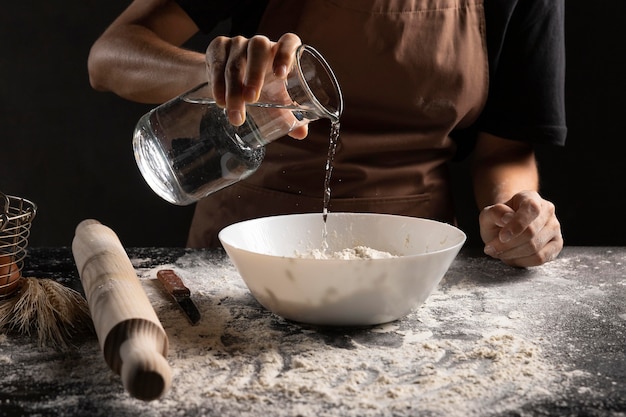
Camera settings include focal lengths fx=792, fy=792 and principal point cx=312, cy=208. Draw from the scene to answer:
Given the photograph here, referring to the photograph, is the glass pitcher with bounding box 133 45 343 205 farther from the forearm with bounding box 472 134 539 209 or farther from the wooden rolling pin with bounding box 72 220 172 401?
the forearm with bounding box 472 134 539 209

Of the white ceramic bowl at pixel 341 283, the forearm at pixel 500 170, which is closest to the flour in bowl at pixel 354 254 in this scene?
the white ceramic bowl at pixel 341 283

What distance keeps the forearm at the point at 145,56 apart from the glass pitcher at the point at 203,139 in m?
0.28

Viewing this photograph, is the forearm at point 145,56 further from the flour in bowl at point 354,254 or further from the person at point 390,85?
the flour in bowl at point 354,254

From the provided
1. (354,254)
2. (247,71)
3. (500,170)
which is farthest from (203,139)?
(500,170)

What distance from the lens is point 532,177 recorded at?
5.15 feet

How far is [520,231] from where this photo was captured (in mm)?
1231

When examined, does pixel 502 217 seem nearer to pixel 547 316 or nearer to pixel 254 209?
pixel 547 316

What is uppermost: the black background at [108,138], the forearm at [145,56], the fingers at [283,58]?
the fingers at [283,58]

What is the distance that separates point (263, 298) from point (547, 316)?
14.7 inches

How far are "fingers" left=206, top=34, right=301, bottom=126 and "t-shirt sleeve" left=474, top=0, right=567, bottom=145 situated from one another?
2.31 feet

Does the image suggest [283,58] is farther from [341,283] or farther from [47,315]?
[47,315]

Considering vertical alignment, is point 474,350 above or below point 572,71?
below

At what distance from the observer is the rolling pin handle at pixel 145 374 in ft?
2.35

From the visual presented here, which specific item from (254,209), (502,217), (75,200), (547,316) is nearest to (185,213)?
(75,200)
